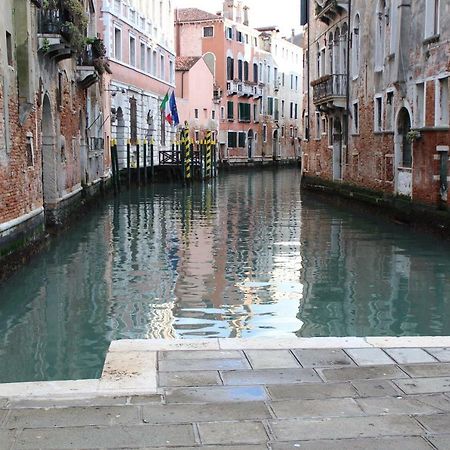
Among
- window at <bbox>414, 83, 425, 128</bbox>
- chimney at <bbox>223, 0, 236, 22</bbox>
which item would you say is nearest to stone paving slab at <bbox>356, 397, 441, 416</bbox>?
window at <bbox>414, 83, 425, 128</bbox>

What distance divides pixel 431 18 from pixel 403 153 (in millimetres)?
2809

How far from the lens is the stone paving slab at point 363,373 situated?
3279 mm

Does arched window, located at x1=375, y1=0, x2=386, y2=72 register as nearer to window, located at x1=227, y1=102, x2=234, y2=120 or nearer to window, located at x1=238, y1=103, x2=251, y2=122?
window, located at x1=227, y1=102, x2=234, y2=120

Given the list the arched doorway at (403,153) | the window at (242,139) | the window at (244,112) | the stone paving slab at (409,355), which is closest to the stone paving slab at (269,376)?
the stone paving slab at (409,355)

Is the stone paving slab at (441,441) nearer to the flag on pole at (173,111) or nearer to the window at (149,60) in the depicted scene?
the flag on pole at (173,111)

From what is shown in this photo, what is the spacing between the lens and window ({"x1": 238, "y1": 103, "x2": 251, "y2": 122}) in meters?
41.5

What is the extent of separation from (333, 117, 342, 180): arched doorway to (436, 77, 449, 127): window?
26.1 feet

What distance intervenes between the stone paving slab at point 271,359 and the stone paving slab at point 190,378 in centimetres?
23

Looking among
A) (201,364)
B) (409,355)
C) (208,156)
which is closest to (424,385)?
(409,355)

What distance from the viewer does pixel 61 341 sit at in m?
5.59

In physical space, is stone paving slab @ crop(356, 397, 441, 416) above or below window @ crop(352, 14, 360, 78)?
below

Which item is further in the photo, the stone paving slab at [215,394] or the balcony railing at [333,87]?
the balcony railing at [333,87]

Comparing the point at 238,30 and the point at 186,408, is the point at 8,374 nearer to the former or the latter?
the point at 186,408

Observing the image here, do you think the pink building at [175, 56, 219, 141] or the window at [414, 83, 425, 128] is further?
the pink building at [175, 56, 219, 141]
